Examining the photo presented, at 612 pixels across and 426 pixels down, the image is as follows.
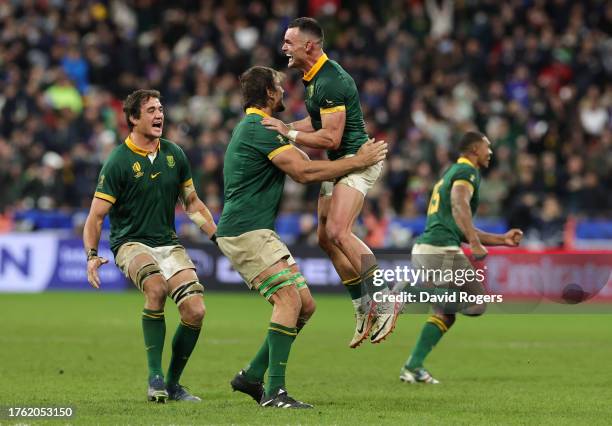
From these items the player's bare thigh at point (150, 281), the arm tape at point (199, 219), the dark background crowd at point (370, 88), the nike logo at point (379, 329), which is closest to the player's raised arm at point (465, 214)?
the nike logo at point (379, 329)

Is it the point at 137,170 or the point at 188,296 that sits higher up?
the point at 137,170

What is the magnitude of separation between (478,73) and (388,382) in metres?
16.1

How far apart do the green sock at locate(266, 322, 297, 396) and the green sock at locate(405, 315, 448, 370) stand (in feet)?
8.10

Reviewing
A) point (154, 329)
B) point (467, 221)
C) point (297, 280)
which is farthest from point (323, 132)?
point (467, 221)

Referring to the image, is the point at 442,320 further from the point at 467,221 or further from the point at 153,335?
the point at 153,335

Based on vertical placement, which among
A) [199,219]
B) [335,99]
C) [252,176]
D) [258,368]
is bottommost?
[258,368]

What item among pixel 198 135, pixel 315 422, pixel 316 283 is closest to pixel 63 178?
pixel 198 135

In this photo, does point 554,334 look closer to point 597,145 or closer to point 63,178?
point 597,145

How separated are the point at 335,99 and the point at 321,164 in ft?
1.76

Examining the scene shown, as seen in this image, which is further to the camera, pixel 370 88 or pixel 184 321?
pixel 370 88

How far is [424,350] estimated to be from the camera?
37.8 feet

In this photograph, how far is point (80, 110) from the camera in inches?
1008

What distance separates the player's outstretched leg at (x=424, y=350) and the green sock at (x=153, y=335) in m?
2.73

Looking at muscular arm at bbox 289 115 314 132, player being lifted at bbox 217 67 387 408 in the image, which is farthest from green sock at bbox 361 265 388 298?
muscular arm at bbox 289 115 314 132
